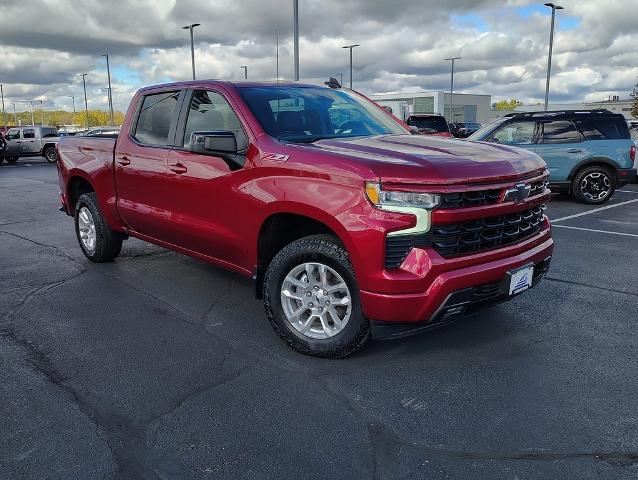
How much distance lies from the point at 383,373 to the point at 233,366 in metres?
0.97

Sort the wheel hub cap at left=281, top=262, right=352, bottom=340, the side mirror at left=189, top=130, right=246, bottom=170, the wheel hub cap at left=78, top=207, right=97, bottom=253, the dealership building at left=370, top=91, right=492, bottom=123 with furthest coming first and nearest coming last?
the dealership building at left=370, top=91, right=492, bottom=123 < the wheel hub cap at left=78, top=207, right=97, bottom=253 < the side mirror at left=189, top=130, right=246, bottom=170 < the wheel hub cap at left=281, top=262, right=352, bottom=340

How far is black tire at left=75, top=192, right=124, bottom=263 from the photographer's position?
601 cm

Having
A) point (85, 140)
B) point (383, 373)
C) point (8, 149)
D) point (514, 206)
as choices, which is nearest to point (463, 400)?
point (383, 373)

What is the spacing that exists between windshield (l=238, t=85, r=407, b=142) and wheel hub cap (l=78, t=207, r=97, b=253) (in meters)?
2.86

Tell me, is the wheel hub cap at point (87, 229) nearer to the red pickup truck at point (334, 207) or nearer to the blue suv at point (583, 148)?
the red pickup truck at point (334, 207)

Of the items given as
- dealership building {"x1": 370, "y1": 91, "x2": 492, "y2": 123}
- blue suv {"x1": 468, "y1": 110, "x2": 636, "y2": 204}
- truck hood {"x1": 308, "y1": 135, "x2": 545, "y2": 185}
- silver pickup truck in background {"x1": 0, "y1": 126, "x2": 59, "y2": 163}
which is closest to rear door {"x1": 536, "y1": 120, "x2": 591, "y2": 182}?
blue suv {"x1": 468, "y1": 110, "x2": 636, "y2": 204}

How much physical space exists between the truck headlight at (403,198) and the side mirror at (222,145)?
1199mm

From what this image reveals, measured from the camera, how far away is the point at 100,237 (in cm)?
604

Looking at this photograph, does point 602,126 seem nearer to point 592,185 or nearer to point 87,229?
point 592,185

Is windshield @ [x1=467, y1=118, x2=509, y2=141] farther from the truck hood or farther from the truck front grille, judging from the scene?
the truck front grille

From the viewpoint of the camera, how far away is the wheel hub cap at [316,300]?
11.9ft

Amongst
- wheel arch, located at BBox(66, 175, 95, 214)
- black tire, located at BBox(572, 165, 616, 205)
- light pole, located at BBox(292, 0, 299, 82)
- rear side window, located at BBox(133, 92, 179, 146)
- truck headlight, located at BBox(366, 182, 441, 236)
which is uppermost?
light pole, located at BBox(292, 0, 299, 82)

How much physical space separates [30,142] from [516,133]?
2362 centimetres

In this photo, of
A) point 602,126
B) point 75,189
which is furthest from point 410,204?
point 602,126
